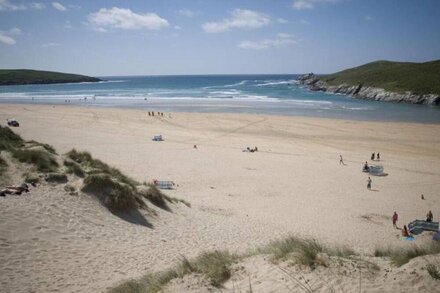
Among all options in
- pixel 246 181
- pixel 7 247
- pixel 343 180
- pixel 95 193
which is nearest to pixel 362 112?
pixel 343 180

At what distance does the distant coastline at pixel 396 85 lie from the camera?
232 ft

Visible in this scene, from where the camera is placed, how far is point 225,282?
5840 mm

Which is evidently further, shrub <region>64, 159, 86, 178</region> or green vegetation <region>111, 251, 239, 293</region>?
shrub <region>64, 159, 86, 178</region>

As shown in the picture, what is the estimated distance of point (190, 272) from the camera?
6238mm

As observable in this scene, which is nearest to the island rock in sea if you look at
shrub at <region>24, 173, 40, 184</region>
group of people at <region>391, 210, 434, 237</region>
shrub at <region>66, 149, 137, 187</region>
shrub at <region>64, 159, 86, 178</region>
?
group of people at <region>391, 210, 434, 237</region>

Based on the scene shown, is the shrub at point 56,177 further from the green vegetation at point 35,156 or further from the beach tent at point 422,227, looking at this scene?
the beach tent at point 422,227

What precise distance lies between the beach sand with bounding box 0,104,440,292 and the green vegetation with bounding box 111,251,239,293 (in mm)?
1330

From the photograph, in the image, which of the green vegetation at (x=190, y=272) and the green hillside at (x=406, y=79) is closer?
the green vegetation at (x=190, y=272)

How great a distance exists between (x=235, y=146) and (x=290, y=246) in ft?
79.8

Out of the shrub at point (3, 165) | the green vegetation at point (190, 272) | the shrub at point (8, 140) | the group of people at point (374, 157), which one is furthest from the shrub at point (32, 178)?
the group of people at point (374, 157)

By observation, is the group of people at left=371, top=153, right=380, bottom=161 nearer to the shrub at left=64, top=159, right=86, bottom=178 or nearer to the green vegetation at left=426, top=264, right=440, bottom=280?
the shrub at left=64, top=159, right=86, bottom=178

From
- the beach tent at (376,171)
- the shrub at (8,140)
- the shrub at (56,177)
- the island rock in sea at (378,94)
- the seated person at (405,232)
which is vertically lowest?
the seated person at (405,232)

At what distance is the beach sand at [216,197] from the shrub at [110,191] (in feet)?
1.47

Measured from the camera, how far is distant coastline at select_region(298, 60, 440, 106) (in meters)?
70.7
